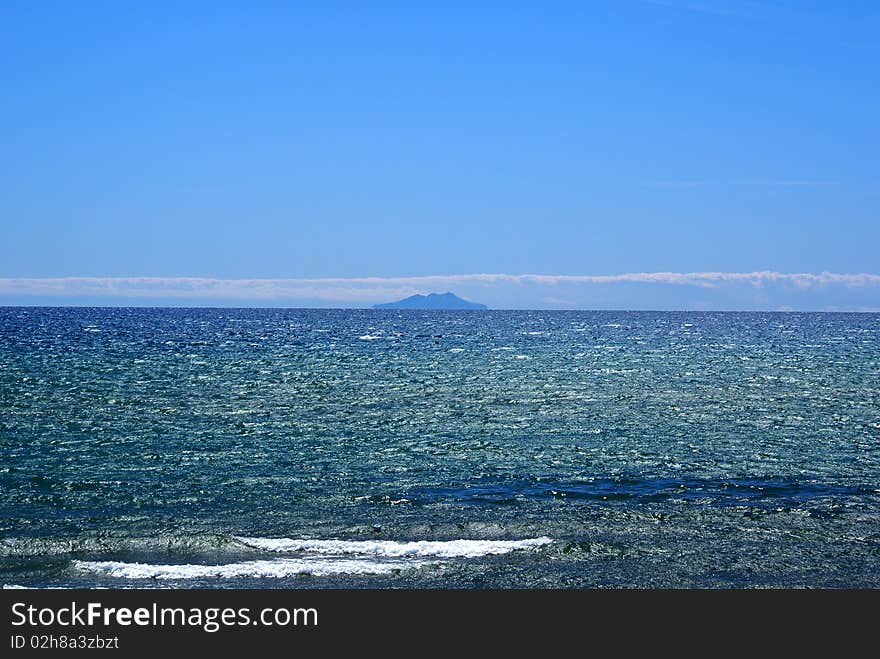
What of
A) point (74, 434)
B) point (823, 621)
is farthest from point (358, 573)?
point (74, 434)

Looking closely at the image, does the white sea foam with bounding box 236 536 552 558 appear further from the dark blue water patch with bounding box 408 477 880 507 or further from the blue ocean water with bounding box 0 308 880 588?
the dark blue water patch with bounding box 408 477 880 507

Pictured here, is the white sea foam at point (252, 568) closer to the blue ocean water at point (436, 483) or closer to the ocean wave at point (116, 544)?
the blue ocean water at point (436, 483)

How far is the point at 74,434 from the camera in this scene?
1451 inches

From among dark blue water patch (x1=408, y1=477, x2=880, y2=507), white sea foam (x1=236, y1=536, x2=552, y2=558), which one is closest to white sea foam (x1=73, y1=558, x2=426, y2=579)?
white sea foam (x1=236, y1=536, x2=552, y2=558)

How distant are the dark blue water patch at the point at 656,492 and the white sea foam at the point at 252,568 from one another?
21.6ft

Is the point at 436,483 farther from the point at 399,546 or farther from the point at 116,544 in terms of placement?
the point at 116,544

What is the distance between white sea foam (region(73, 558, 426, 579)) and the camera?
56.3 feet

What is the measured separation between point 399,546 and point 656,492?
9.63 metres

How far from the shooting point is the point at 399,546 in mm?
19516

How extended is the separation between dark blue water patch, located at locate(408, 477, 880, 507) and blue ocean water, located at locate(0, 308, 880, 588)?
118 millimetres

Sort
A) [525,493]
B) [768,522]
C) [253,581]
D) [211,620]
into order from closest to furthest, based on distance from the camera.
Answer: [211,620] < [253,581] < [768,522] < [525,493]

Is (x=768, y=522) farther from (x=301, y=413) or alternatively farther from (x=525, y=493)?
(x=301, y=413)

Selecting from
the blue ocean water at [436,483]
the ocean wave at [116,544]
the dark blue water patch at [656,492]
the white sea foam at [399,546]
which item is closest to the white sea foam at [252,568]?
the blue ocean water at [436,483]

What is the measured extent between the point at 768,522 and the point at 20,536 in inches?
714
